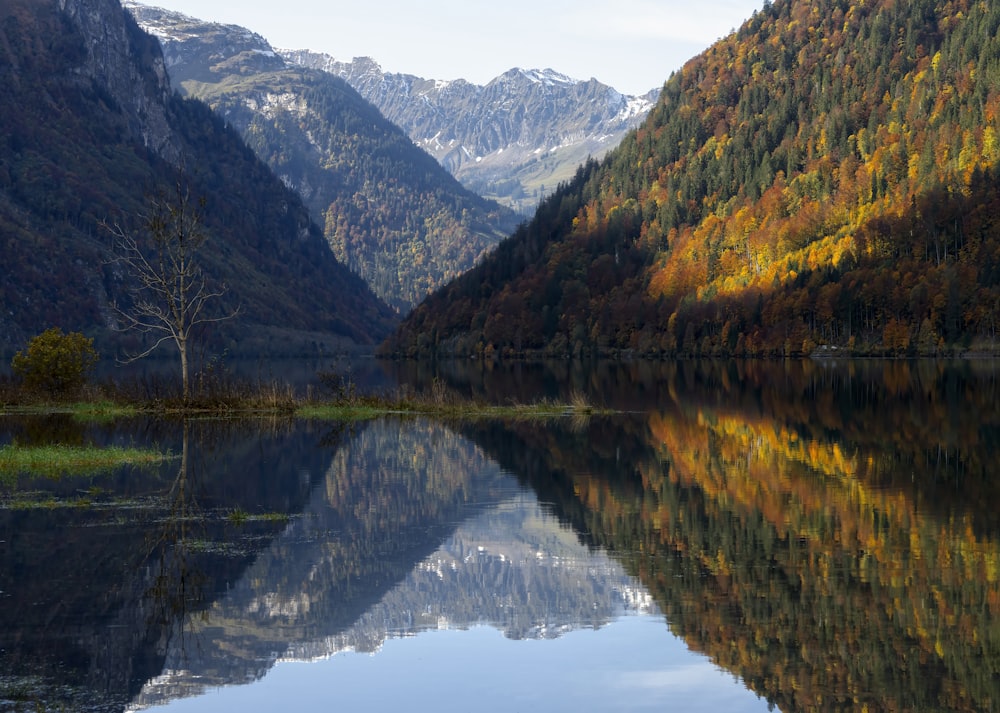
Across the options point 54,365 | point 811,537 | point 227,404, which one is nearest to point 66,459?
point 227,404

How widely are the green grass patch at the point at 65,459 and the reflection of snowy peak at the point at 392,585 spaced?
29.4 feet

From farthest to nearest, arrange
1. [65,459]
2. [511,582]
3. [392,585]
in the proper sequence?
[65,459], [511,582], [392,585]

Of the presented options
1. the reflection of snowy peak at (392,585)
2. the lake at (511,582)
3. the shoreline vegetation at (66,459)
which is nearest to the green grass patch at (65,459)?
the shoreline vegetation at (66,459)

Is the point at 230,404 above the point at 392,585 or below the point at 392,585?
above

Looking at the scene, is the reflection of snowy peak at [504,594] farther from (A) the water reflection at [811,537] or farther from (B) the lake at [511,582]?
(A) the water reflection at [811,537]

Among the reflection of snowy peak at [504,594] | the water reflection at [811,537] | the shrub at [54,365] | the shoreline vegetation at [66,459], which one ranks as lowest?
the reflection of snowy peak at [504,594]

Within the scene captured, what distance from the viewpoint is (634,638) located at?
834 inches

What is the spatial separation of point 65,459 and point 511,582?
887 inches

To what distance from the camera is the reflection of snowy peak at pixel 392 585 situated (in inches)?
814

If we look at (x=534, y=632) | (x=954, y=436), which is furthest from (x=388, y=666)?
(x=954, y=436)

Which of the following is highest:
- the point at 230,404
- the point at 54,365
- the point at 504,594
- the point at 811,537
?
the point at 54,365

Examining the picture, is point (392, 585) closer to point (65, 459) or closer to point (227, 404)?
point (65, 459)

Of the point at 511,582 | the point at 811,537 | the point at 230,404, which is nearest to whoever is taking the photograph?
the point at 511,582

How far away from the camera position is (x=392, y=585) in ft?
82.6
